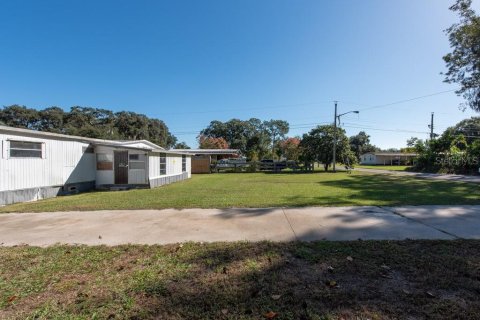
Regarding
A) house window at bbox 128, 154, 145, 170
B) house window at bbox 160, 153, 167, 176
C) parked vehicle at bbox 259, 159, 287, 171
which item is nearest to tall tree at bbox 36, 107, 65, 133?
parked vehicle at bbox 259, 159, 287, 171

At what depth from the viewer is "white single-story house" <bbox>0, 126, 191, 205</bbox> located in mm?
9422

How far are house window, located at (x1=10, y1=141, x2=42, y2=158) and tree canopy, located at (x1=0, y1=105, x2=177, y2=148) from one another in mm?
37759

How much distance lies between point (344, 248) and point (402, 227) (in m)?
2.08

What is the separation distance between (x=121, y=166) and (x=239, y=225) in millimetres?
10889

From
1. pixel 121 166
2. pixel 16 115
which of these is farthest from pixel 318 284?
pixel 16 115

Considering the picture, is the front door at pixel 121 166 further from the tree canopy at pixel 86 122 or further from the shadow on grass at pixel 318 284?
the tree canopy at pixel 86 122

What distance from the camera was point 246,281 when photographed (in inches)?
119

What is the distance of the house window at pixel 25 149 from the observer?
9.51 meters

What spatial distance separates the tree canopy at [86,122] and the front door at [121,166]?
116 ft

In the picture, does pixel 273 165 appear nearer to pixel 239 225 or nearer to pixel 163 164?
pixel 163 164

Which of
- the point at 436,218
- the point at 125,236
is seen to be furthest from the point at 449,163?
the point at 125,236

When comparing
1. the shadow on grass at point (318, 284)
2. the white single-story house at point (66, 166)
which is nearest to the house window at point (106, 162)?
the white single-story house at point (66, 166)

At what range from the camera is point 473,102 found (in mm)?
18828

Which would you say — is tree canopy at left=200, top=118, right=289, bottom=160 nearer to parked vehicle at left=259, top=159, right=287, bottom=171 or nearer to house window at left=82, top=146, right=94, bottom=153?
parked vehicle at left=259, top=159, right=287, bottom=171
